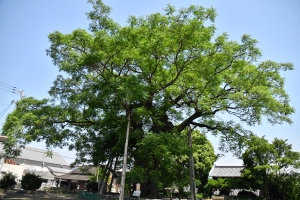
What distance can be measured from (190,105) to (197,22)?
6.54 m

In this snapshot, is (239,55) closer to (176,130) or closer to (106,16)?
(176,130)

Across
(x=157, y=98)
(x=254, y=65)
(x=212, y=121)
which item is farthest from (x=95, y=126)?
(x=254, y=65)

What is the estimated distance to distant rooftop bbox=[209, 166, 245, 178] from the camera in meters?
32.1

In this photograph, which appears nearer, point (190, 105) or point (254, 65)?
point (254, 65)

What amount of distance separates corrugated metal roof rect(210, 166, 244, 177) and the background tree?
8.81m

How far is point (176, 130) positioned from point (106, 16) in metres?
8.78

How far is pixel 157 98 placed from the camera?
52.3 ft

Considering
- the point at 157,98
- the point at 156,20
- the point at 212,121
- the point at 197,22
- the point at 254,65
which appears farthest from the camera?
the point at 212,121

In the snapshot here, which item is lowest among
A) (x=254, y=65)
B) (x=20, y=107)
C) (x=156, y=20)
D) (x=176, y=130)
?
(x=176, y=130)

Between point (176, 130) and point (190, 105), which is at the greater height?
point (190, 105)

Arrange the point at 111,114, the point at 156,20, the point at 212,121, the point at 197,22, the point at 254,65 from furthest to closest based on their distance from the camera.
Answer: the point at 212,121
the point at 254,65
the point at 111,114
the point at 156,20
the point at 197,22

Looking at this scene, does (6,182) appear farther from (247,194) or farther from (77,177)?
(247,194)

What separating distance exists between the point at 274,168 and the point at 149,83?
1490 cm

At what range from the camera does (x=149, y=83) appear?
587 inches
